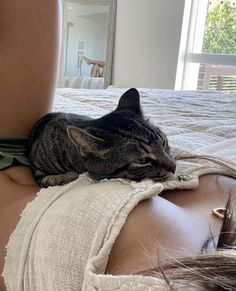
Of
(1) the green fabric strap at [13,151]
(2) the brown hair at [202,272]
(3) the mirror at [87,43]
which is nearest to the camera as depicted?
(2) the brown hair at [202,272]

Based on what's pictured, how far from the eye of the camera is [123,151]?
60cm

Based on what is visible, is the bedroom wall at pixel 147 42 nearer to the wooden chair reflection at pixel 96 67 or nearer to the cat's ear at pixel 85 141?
the wooden chair reflection at pixel 96 67

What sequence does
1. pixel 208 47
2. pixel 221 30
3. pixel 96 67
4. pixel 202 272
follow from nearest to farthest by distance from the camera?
pixel 202 272 < pixel 221 30 < pixel 208 47 < pixel 96 67

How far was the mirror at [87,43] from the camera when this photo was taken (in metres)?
3.43

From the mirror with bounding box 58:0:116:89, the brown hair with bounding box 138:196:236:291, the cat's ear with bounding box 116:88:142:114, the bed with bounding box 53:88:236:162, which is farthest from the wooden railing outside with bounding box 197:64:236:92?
the brown hair with bounding box 138:196:236:291

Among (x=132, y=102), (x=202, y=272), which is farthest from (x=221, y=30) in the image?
(x=202, y=272)

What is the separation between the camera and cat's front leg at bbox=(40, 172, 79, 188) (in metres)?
0.63

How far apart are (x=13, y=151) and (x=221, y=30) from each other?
2862 mm

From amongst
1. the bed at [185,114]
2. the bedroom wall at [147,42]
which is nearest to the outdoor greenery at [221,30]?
the bedroom wall at [147,42]

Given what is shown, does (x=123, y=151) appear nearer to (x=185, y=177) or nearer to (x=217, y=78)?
(x=185, y=177)

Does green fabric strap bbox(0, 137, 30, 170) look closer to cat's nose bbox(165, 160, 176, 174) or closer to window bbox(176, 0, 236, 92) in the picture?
cat's nose bbox(165, 160, 176, 174)

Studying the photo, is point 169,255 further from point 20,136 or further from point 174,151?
point 20,136

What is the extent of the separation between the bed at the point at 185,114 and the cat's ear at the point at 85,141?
219 mm

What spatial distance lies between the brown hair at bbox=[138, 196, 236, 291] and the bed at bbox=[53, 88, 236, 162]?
448 mm
